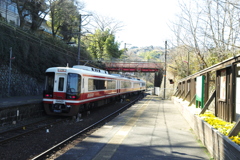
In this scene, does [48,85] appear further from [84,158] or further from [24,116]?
[84,158]

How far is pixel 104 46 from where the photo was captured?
47.7m

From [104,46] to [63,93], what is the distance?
36188 millimetres

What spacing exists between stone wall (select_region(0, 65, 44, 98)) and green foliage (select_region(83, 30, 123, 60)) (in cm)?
2424

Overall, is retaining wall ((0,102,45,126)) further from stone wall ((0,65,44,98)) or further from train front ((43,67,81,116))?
stone wall ((0,65,44,98))

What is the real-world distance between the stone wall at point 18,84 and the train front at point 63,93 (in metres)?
8.16

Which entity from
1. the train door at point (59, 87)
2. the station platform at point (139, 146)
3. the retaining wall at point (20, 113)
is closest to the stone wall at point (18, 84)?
the retaining wall at point (20, 113)

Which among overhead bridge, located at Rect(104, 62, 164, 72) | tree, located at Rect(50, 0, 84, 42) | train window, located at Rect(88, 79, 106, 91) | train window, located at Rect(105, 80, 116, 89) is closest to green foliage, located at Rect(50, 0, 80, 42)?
tree, located at Rect(50, 0, 84, 42)

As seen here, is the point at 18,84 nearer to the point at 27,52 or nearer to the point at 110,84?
the point at 27,52

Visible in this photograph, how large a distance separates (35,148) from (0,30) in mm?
16866

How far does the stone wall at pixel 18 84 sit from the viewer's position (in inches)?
755

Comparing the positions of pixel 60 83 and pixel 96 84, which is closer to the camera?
pixel 60 83

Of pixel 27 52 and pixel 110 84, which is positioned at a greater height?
pixel 27 52

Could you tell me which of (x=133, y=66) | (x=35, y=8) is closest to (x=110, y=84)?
(x=35, y=8)

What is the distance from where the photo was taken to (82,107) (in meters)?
13.7
